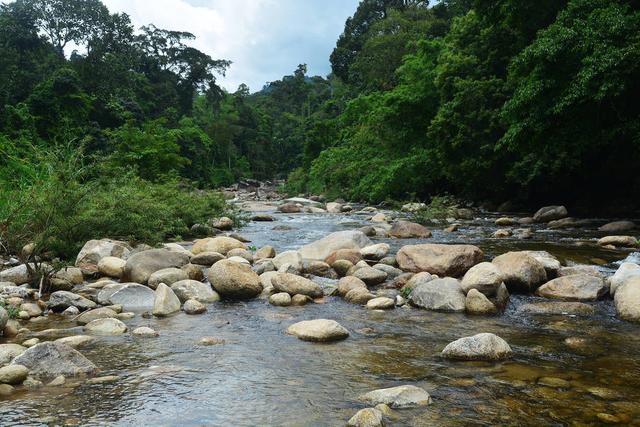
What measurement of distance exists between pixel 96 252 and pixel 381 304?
4885mm

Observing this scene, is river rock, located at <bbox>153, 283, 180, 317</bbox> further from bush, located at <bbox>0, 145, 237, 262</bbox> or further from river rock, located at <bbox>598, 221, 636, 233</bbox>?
river rock, located at <bbox>598, 221, 636, 233</bbox>

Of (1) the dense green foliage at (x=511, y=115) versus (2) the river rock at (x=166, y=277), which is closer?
(2) the river rock at (x=166, y=277)

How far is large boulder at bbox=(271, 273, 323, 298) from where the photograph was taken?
21.5ft

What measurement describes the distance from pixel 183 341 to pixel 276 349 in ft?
2.97

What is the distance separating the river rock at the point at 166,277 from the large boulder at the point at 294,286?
1.31 m

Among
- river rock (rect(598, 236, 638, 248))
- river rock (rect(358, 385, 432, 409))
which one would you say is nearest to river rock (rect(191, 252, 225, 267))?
river rock (rect(358, 385, 432, 409))

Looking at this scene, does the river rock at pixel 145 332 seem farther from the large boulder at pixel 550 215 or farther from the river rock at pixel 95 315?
the large boulder at pixel 550 215

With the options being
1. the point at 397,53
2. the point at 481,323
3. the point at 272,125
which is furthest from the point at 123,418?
the point at 272,125

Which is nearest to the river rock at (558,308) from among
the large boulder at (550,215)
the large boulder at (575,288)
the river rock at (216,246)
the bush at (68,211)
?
the large boulder at (575,288)

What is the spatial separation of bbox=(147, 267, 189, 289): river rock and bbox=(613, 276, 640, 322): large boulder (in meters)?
5.24

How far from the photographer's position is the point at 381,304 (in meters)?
6.08

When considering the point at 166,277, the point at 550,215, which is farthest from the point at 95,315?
the point at 550,215

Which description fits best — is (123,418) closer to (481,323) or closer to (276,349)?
(276,349)

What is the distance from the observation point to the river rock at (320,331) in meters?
4.84
